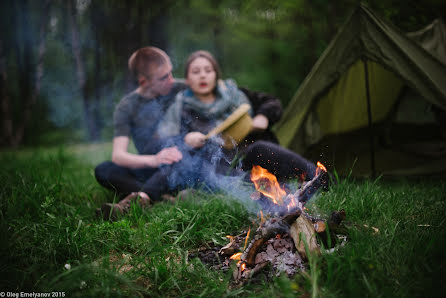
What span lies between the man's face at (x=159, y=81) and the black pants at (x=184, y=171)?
30.0 inches

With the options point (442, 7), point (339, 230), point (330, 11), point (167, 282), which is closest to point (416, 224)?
point (339, 230)

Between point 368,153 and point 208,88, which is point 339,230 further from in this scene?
point 368,153

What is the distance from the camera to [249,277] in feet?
4.26

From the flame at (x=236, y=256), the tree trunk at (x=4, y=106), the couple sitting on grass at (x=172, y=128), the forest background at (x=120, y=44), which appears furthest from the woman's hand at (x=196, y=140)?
the tree trunk at (x=4, y=106)

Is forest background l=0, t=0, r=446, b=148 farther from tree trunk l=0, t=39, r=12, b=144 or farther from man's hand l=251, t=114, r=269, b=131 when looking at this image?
man's hand l=251, t=114, r=269, b=131

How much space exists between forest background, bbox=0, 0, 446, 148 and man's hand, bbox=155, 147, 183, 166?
10.1 feet

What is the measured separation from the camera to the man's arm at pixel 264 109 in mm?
2574

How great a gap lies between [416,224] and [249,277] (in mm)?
965

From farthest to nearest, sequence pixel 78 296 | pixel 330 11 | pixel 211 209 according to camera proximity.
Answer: pixel 330 11, pixel 211 209, pixel 78 296

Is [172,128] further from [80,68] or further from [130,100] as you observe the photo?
[80,68]

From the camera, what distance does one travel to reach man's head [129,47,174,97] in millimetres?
2566

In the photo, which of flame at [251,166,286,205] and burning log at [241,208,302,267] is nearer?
burning log at [241,208,302,267]

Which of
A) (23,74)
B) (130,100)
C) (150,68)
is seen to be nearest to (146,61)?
(150,68)

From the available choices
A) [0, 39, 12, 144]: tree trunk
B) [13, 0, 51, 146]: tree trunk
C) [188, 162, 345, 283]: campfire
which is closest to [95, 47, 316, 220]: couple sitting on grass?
[188, 162, 345, 283]: campfire
